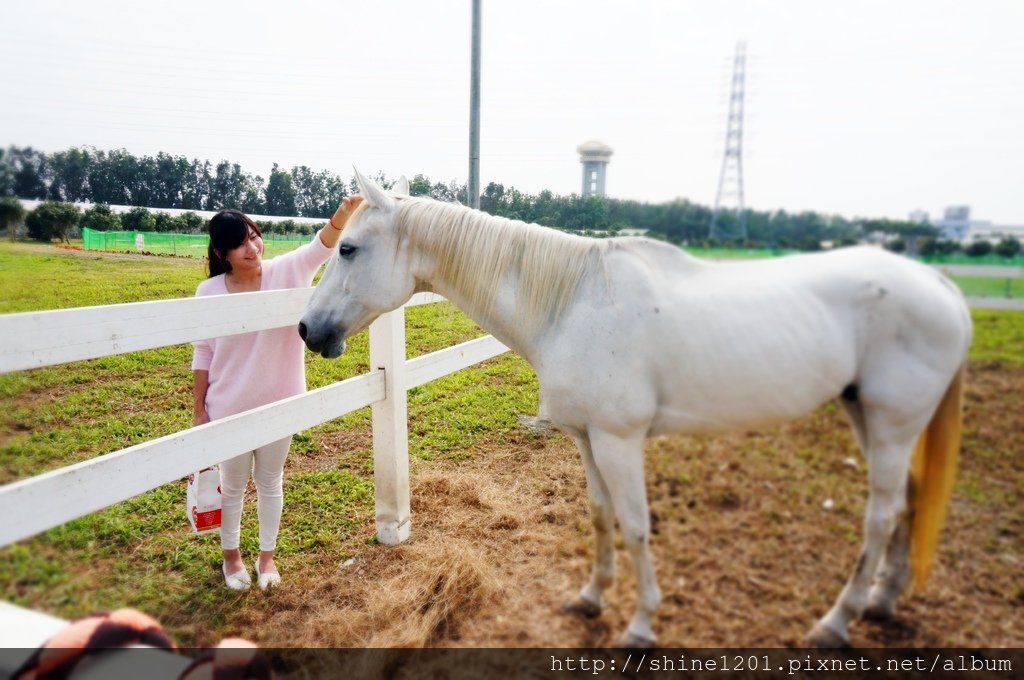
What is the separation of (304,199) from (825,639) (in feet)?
9.57

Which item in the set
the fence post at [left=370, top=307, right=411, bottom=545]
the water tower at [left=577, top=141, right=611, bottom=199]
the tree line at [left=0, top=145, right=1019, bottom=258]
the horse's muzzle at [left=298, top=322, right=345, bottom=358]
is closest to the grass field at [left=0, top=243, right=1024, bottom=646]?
the fence post at [left=370, top=307, right=411, bottom=545]

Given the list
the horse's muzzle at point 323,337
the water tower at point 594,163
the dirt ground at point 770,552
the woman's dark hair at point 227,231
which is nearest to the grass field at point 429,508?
the dirt ground at point 770,552

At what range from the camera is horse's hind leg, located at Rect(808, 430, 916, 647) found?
119 centimetres

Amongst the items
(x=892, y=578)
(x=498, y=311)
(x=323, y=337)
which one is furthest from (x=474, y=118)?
(x=892, y=578)

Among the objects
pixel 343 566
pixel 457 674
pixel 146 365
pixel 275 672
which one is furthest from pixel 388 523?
pixel 146 365

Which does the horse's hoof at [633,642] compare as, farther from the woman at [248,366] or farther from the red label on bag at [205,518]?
the red label on bag at [205,518]

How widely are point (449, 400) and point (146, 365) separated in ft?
9.50

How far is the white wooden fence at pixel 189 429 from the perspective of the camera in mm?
1575

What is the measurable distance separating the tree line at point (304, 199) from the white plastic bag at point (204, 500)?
1256mm

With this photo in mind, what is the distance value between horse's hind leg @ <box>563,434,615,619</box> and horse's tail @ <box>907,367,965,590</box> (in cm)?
→ 72

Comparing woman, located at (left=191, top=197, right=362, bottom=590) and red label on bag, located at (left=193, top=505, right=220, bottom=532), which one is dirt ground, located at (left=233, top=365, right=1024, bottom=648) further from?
red label on bag, located at (left=193, top=505, right=220, bottom=532)

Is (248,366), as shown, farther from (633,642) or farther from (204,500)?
(633,642)

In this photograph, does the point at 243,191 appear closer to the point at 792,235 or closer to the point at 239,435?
the point at 239,435

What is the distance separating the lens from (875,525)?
47.3 inches
